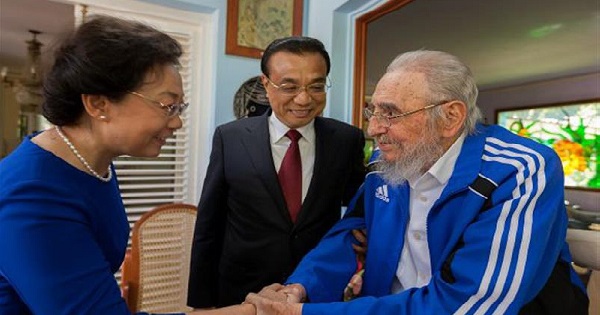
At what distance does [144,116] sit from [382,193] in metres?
0.78

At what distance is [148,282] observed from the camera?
215cm

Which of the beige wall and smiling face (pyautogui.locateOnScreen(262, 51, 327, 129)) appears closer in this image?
smiling face (pyautogui.locateOnScreen(262, 51, 327, 129))

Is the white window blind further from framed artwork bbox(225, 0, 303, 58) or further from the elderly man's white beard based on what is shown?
the elderly man's white beard

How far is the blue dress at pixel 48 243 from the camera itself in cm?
79

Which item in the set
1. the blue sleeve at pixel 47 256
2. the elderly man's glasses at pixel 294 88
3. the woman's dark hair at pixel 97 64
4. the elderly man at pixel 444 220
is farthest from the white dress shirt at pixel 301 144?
the blue sleeve at pixel 47 256

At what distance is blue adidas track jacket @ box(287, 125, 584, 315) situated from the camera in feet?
3.05

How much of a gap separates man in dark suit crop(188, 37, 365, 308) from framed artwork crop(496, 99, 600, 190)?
6.19 metres

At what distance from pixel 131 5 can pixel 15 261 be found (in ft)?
6.65

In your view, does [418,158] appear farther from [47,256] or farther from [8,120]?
[8,120]

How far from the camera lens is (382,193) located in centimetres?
136

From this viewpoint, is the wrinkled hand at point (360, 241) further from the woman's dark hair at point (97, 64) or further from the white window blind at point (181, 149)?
the white window blind at point (181, 149)

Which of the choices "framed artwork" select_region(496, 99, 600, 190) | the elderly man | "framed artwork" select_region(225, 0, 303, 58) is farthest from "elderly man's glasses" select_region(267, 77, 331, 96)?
"framed artwork" select_region(496, 99, 600, 190)

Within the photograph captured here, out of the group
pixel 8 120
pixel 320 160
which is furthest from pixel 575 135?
pixel 8 120

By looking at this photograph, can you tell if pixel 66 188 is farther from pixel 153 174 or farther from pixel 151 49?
pixel 153 174
